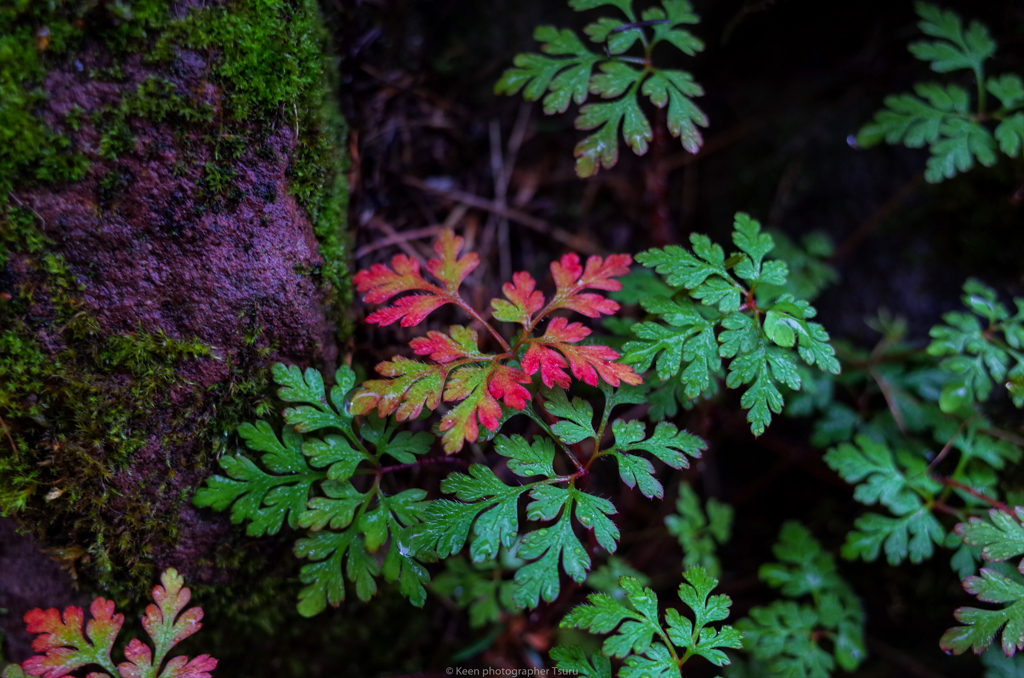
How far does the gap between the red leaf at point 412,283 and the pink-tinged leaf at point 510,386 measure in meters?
0.30

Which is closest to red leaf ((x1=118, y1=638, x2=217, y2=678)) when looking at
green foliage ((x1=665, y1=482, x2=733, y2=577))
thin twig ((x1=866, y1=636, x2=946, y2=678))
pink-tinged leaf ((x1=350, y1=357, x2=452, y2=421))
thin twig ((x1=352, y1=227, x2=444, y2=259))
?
pink-tinged leaf ((x1=350, y1=357, x2=452, y2=421))

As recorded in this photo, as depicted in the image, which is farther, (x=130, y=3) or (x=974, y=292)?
(x=974, y=292)

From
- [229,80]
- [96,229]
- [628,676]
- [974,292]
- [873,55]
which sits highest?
[229,80]

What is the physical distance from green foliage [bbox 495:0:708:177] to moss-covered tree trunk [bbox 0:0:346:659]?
73 centimetres

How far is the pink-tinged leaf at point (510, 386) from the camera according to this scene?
4.87 ft

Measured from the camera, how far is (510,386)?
151 centimetres

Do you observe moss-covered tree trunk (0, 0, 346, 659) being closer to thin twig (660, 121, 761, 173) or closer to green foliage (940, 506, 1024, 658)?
thin twig (660, 121, 761, 173)

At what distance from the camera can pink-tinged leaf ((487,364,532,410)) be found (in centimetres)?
148

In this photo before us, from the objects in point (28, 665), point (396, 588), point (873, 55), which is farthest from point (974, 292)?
point (28, 665)

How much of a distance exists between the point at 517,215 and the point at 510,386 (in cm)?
142

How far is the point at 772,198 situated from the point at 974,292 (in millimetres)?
1033

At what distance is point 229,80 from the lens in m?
1.55

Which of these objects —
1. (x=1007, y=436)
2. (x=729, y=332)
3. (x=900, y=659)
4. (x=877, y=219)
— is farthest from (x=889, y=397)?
Result: (x=729, y=332)

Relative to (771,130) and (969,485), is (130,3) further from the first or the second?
(969,485)
